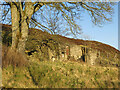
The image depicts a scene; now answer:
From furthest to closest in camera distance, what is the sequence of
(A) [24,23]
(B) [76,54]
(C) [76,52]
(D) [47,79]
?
(C) [76,52]
(B) [76,54]
(A) [24,23]
(D) [47,79]

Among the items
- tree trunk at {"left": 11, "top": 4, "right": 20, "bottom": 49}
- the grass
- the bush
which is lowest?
the grass

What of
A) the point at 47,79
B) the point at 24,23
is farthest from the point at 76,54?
the point at 47,79

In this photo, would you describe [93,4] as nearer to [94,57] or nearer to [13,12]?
[94,57]

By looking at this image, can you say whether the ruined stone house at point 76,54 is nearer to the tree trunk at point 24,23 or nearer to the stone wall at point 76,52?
the stone wall at point 76,52

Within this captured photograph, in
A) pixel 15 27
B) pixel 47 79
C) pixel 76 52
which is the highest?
pixel 15 27

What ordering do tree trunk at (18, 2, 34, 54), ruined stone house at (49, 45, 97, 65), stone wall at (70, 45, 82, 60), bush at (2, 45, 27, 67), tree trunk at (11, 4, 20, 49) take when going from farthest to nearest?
stone wall at (70, 45, 82, 60) < ruined stone house at (49, 45, 97, 65) < tree trunk at (11, 4, 20, 49) < tree trunk at (18, 2, 34, 54) < bush at (2, 45, 27, 67)

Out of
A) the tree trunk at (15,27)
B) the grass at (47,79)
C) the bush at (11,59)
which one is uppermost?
the tree trunk at (15,27)

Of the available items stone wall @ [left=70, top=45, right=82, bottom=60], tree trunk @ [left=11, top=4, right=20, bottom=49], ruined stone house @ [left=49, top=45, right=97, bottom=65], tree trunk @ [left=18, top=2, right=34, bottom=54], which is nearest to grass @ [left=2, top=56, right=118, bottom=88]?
tree trunk @ [left=18, top=2, right=34, bottom=54]

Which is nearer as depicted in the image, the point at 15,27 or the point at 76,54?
the point at 15,27

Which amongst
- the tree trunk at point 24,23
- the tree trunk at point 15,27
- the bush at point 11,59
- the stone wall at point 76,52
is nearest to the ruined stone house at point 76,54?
the stone wall at point 76,52

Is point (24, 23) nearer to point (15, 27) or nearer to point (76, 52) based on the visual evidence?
point (15, 27)

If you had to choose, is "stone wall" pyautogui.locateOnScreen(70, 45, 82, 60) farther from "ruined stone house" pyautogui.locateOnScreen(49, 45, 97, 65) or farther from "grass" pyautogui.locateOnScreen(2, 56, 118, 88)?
"grass" pyautogui.locateOnScreen(2, 56, 118, 88)

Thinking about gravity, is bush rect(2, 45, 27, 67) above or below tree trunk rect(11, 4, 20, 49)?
below

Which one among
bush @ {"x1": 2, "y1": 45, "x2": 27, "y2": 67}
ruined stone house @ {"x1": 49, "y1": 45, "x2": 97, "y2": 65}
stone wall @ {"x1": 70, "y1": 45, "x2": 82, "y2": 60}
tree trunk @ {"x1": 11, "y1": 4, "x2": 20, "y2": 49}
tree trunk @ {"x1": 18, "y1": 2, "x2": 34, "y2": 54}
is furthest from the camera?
stone wall @ {"x1": 70, "y1": 45, "x2": 82, "y2": 60}
